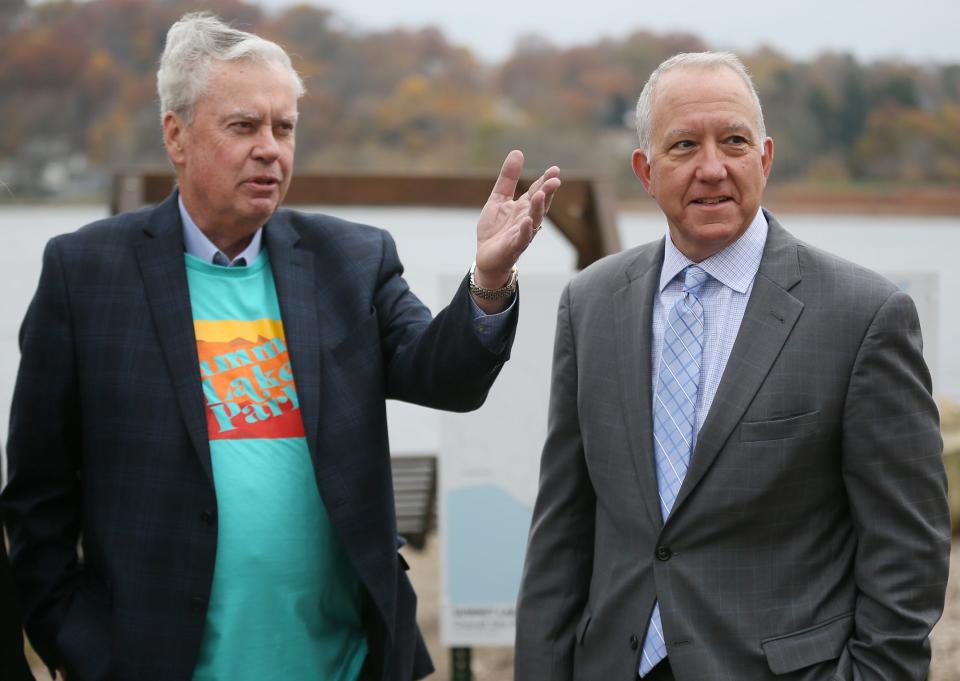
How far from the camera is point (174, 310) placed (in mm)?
2346

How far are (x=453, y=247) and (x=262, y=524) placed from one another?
10.4 feet

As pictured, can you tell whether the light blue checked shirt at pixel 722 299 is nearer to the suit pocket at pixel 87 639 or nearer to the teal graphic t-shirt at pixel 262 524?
the teal graphic t-shirt at pixel 262 524

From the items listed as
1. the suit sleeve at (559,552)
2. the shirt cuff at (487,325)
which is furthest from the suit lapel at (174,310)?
the suit sleeve at (559,552)

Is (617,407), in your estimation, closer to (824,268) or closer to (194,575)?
(824,268)

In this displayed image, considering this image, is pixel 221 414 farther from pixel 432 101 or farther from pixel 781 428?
pixel 432 101

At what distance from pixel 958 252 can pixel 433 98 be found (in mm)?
2894

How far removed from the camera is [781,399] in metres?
2.04

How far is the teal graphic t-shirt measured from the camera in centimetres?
228

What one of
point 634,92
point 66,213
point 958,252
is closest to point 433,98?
point 634,92

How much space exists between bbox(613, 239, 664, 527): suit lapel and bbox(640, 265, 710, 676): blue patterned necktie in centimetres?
2

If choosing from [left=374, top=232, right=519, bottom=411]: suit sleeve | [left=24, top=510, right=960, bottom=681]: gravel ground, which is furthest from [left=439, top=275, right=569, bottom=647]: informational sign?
[left=374, top=232, right=519, bottom=411]: suit sleeve

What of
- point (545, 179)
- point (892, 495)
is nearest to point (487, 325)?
point (545, 179)

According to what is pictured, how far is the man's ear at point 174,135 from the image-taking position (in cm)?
244

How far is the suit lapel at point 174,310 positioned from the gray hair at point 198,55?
0.25 meters
